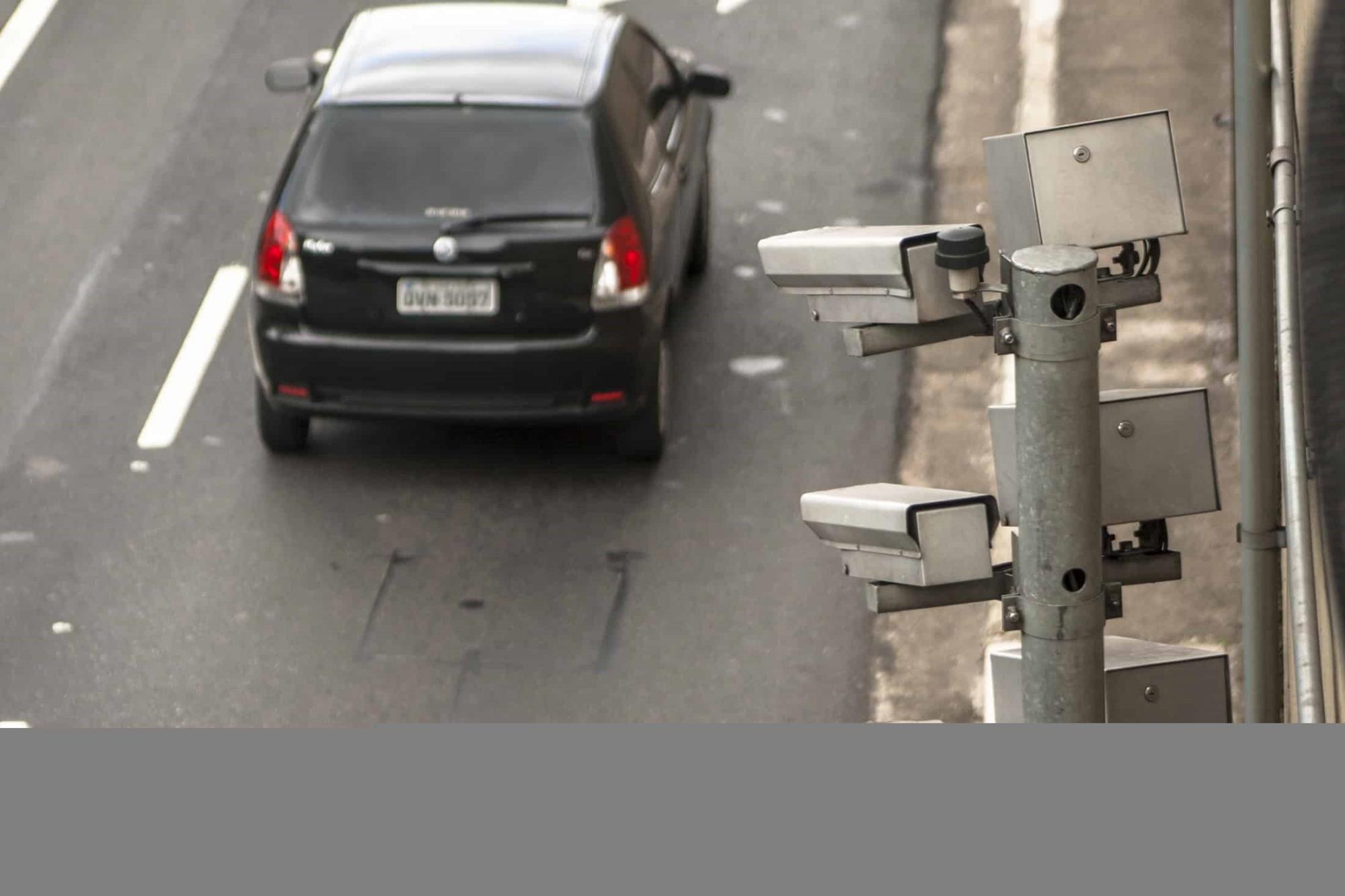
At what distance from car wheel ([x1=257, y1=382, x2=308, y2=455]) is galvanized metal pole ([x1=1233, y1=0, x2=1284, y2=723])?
5.53m

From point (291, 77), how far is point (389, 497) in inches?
104

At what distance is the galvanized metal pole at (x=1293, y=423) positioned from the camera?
4.31 m

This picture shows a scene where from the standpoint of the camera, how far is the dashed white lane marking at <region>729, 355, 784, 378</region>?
1069cm

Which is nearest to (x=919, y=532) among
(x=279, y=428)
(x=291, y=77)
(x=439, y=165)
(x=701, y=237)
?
(x=439, y=165)

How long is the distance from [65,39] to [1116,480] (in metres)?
11.8

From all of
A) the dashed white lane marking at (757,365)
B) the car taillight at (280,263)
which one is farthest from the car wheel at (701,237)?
the car taillight at (280,263)

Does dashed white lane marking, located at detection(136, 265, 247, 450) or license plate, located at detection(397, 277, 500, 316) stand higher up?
license plate, located at detection(397, 277, 500, 316)

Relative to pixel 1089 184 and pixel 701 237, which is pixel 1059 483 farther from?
pixel 701 237

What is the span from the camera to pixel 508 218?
9.07 meters

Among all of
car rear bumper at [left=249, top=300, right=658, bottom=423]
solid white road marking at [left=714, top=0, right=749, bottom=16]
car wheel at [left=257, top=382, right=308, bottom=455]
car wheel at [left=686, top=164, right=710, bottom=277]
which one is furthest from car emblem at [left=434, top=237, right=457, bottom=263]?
solid white road marking at [left=714, top=0, right=749, bottom=16]

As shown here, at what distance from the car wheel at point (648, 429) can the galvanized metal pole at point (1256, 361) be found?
178 inches

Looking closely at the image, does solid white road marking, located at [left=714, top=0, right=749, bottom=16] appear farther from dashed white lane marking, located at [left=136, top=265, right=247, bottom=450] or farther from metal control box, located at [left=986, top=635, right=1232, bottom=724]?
metal control box, located at [left=986, top=635, right=1232, bottom=724]

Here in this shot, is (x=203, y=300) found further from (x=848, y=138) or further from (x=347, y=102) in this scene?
(x=848, y=138)

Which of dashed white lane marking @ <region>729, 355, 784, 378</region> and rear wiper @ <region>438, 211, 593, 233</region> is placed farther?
dashed white lane marking @ <region>729, 355, 784, 378</region>
